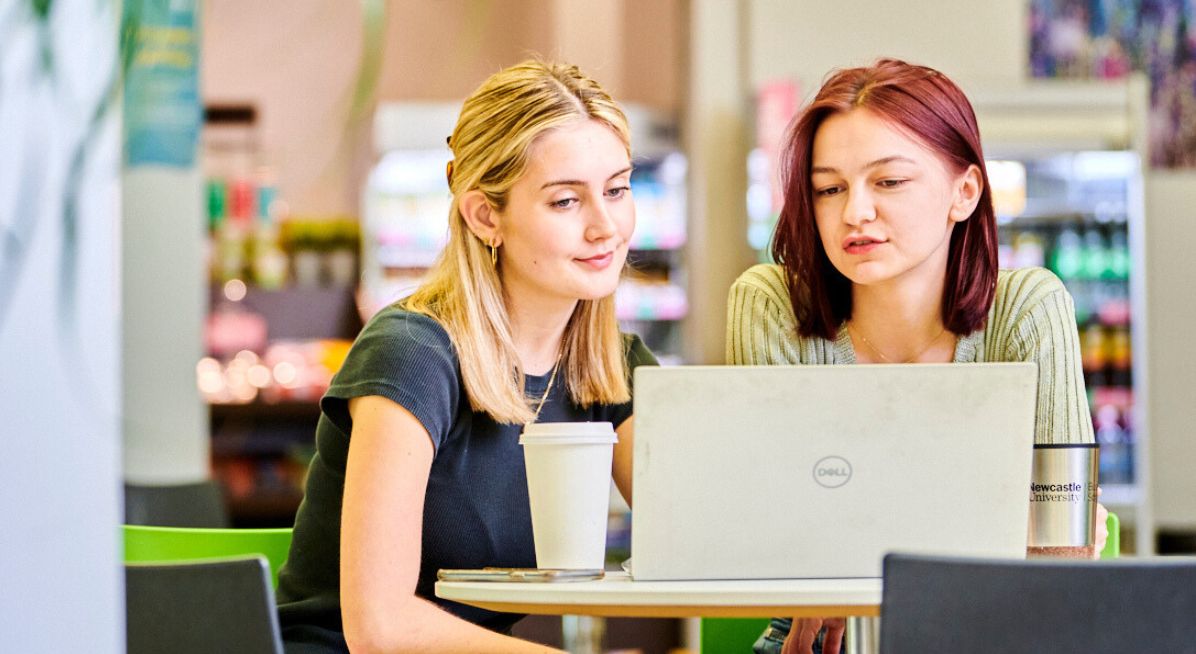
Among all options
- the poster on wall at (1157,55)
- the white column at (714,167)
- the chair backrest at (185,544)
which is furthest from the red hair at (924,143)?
the poster on wall at (1157,55)

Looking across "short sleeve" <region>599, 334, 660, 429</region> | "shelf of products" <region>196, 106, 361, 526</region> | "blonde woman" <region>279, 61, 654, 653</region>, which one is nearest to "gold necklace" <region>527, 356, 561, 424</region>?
"blonde woman" <region>279, 61, 654, 653</region>

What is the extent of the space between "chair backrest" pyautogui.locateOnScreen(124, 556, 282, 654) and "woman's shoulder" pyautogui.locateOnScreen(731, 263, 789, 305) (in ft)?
3.14

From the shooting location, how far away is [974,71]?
602 centimetres

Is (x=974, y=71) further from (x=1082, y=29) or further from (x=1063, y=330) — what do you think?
(x=1063, y=330)

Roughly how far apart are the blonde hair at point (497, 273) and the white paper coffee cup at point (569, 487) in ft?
0.81

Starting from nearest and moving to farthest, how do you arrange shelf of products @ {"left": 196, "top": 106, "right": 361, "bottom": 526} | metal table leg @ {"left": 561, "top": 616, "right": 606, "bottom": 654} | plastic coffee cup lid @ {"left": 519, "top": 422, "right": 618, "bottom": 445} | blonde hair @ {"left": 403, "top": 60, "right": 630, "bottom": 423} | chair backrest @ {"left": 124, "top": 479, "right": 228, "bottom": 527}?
plastic coffee cup lid @ {"left": 519, "top": 422, "right": 618, "bottom": 445}, blonde hair @ {"left": 403, "top": 60, "right": 630, "bottom": 423}, chair backrest @ {"left": 124, "top": 479, "right": 228, "bottom": 527}, metal table leg @ {"left": 561, "top": 616, "right": 606, "bottom": 654}, shelf of products @ {"left": 196, "top": 106, "right": 361, "bottom": 526}

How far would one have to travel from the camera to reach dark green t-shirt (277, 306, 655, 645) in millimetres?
1754

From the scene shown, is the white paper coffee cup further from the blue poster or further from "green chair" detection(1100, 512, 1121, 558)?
the blue poster

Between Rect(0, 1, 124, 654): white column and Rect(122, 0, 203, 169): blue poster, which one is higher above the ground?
Rect(122, 0, 203, 169): blue poster

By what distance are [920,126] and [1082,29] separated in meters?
4.72

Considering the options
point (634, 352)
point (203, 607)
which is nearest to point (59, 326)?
point (203, 607)

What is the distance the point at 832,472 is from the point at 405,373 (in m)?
0.58

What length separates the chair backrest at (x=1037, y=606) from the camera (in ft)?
4.11

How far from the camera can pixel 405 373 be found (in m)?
1.74
